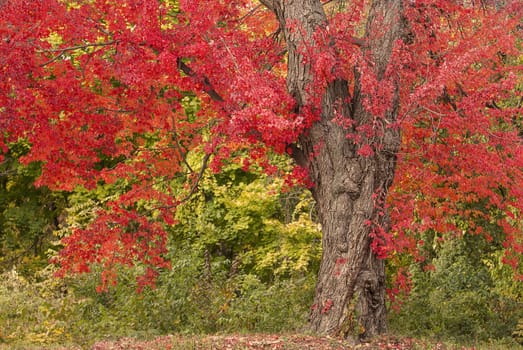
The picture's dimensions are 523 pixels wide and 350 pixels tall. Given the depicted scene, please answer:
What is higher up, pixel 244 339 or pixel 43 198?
pixel 43 198

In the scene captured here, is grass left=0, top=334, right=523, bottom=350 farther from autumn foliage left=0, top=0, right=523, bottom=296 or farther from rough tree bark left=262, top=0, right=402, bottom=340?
autumn foliage left=0, top=0, right=523, bottom=296

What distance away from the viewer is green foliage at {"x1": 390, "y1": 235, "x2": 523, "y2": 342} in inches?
483

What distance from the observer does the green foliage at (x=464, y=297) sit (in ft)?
40.2

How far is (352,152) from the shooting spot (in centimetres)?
960

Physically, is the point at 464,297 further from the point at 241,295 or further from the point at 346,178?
the point at 346,178

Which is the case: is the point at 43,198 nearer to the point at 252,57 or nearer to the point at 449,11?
the point at 252,57

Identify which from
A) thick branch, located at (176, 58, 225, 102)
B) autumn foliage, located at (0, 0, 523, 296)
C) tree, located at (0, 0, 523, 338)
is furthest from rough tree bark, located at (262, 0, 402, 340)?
thick branch, located at (176, 58, 225, 102)

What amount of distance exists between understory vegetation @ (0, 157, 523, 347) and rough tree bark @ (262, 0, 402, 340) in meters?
0.94

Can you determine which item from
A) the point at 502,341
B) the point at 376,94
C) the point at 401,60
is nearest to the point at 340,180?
the point at 376,94

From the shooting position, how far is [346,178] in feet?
31.2

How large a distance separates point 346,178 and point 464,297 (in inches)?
186

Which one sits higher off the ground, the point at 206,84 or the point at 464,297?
the point at 206,84

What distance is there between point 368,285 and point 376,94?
2.65 metres

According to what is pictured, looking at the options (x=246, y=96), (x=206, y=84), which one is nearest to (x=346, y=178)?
(x=246, y=96)
